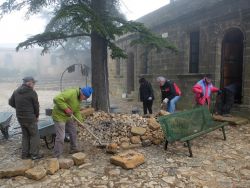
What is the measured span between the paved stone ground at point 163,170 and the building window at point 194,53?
5.86 meters

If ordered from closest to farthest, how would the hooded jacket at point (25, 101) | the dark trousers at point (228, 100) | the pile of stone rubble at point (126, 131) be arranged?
1. the hooded jacket at point (25, 101)
2. the pile of stone rubble at point (126, 131)
3. the dark trousers at point (228, 100)

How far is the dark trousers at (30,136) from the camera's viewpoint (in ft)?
18.5

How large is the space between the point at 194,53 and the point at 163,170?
8126mm

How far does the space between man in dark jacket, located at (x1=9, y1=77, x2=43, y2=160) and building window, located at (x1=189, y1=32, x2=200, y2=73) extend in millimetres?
8250

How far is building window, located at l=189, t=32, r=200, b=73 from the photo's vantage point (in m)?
11.8

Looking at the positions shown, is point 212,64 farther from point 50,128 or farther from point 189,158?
point 50,128

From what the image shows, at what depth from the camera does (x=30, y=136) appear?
18.8 feet

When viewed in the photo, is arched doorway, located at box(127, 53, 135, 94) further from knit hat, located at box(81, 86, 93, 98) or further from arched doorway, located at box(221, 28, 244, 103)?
knit hat, located at box(81, 86, 93, 98)

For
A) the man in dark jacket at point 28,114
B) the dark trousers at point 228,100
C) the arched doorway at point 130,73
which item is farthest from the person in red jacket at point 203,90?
the arched doorway at point 130,73

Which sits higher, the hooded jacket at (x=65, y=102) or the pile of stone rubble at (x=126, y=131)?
the hooded jacket at (x=65, y=102)

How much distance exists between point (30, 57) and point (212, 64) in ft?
138

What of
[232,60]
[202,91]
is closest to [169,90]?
[202,91]

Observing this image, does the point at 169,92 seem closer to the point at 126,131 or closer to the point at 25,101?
the point at 126,131

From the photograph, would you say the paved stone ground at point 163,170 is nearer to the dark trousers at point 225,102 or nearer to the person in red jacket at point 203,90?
the person in red jacket at point 203,90
